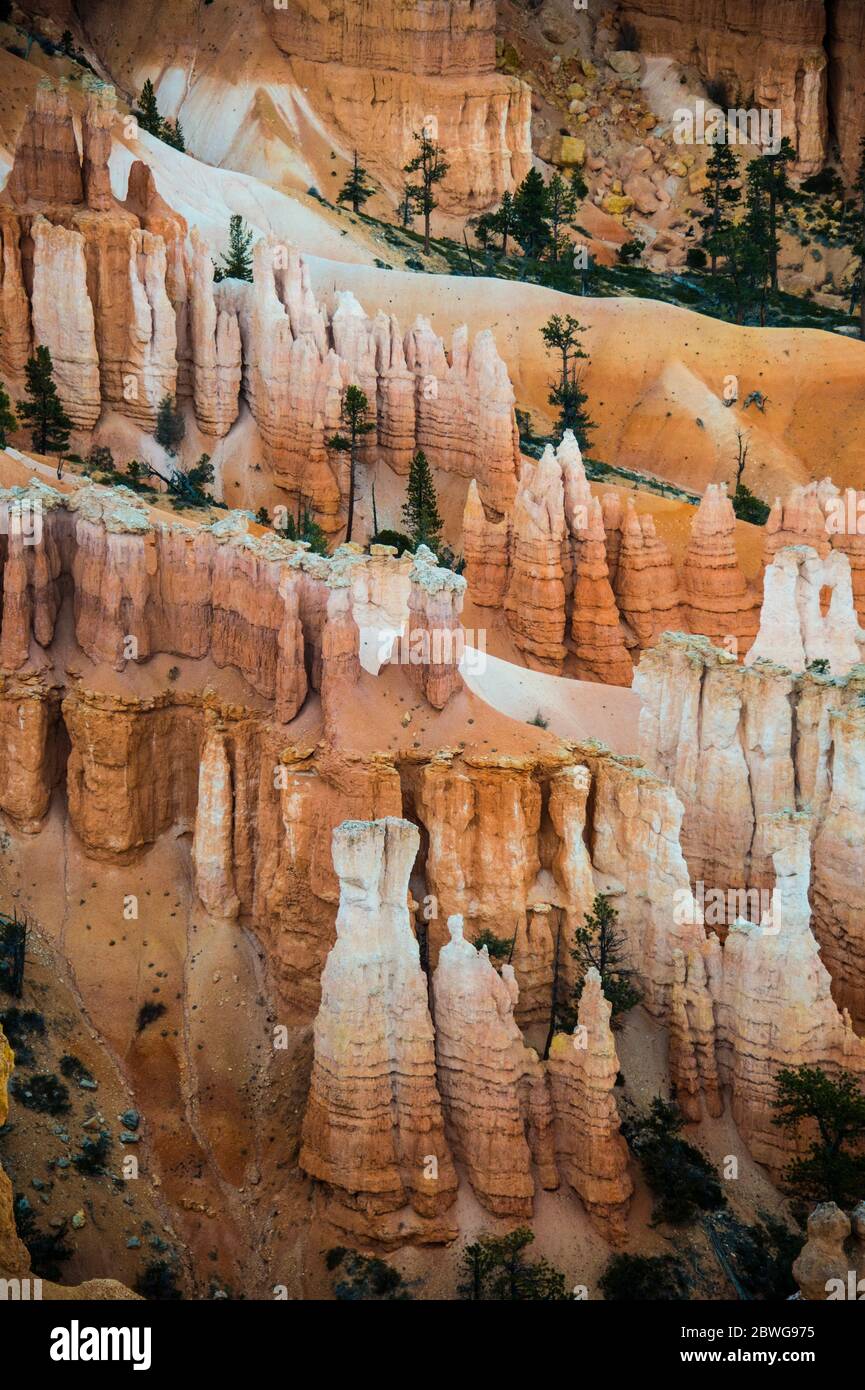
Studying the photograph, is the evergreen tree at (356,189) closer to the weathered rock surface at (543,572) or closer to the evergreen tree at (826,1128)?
the weathered rock surface at (543,572)

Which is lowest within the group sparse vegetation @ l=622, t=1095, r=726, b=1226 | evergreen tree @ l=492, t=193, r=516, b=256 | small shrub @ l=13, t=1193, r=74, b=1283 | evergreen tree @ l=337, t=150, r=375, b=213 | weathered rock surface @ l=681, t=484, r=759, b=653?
small shrub @ l=13, t=1193, r=74, b=1283

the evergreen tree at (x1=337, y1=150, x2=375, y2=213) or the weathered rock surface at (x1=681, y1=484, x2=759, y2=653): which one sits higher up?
the evergreen tree at (x1=337, y1=150, x2=375, y2=213)

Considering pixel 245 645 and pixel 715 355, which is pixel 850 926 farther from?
pixel 715 355

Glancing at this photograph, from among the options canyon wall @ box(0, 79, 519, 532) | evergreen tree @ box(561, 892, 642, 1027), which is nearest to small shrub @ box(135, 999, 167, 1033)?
evergreen tree @ box(561, 892, 642, 1027)

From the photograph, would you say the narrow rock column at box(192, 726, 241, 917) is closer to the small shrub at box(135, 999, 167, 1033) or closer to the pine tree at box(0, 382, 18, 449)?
the small shrub at box(135, 999, 167, 1033)

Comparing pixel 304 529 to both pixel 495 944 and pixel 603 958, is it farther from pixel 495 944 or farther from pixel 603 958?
pixel 603 958

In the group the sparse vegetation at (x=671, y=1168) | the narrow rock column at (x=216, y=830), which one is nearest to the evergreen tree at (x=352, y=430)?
the narrow rock column at (x=216, y=830)
